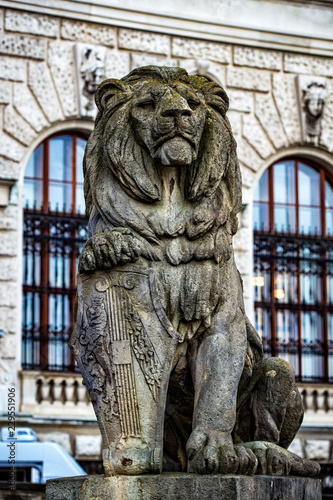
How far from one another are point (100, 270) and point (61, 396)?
11574mm

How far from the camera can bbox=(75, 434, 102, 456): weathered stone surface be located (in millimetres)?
17234

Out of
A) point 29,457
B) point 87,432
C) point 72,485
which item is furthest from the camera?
point 87,432

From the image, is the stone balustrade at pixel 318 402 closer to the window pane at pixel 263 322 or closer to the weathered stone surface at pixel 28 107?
the window pane at pixel 263 322

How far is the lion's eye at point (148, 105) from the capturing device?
20.6 feet

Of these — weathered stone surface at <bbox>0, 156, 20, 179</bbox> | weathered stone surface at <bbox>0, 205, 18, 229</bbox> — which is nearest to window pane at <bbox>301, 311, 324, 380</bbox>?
weathered stone surface at <bbox>0, 205, 18, 229</bbox>

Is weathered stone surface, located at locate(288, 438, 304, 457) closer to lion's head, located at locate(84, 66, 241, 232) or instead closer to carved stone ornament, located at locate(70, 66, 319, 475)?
carved stone ornament, located at locate(70, 66, 319, 475)

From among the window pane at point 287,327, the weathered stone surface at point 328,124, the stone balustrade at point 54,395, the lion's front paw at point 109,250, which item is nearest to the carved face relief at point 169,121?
the lion's front paw at point 109,250

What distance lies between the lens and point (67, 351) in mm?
17750

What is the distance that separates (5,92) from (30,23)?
1005mm

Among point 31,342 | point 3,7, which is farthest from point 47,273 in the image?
point 3,7

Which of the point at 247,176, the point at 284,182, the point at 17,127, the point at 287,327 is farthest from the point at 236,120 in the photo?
the point at 17,127

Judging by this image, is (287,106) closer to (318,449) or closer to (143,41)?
(143,41)

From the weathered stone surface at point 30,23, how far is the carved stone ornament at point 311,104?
3.71 meters

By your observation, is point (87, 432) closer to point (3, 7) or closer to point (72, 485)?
point (3, 7)
